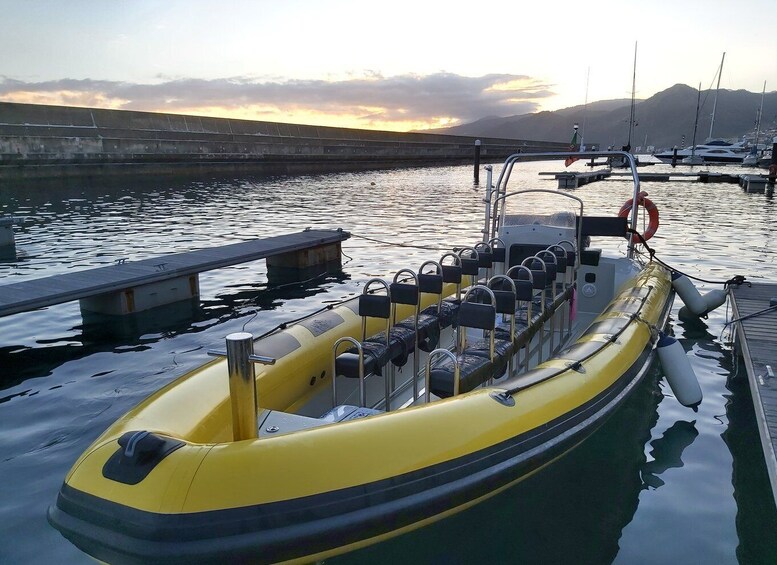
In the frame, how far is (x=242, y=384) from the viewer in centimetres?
313

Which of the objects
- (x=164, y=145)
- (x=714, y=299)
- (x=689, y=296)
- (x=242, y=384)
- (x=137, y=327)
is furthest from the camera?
(x=164, y=145)

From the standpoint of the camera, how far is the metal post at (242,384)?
3.06m

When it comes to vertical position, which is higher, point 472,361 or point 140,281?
point 472,361

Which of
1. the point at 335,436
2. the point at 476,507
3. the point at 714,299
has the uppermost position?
the point at 335,436

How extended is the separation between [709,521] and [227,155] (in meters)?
39.3

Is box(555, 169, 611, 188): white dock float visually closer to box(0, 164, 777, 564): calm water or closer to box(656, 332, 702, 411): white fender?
box(0, 164, 777, 564): calm water

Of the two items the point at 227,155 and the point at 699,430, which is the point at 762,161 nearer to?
the point at 227,155

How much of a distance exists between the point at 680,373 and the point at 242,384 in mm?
4453

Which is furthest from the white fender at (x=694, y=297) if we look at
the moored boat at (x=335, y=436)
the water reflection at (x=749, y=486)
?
the moored boat at (x=335, y=436)

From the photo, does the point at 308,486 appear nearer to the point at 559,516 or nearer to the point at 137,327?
the point at 559,516

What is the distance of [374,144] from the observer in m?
55.6

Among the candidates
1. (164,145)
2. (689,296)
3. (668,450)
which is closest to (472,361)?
(668,450)

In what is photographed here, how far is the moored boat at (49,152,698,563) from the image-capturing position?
113 inches

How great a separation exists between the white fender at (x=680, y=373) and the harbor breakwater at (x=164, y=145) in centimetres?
3167
